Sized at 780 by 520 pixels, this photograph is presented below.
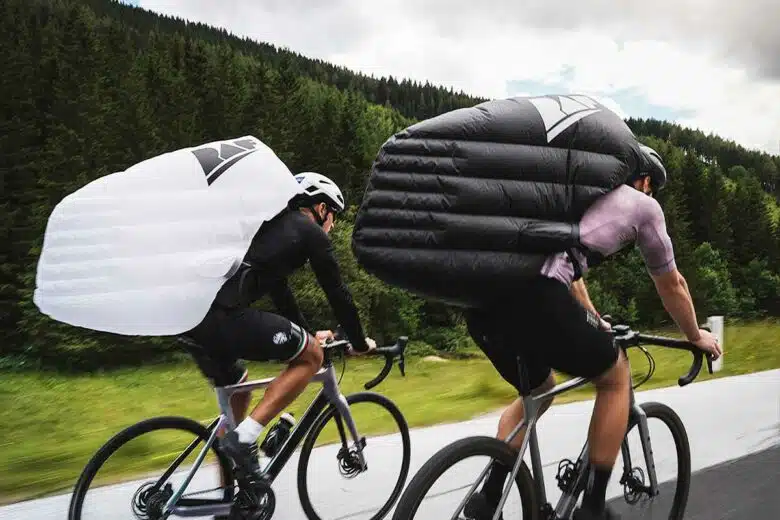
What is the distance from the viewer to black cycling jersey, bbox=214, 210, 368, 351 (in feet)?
7.28

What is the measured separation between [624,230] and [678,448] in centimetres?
100

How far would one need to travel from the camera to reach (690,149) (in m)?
12.1

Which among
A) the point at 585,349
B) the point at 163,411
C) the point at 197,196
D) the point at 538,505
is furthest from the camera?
the point at 163,411

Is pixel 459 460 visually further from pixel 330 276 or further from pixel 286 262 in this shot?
pixel 286 262

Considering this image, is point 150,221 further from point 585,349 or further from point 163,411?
point 163,411

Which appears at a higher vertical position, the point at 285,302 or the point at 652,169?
the point at 652,169

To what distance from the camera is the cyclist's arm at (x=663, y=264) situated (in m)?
1.72

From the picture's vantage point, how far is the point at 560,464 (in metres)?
2.01

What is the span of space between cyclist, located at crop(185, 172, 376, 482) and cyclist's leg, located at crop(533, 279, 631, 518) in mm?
779

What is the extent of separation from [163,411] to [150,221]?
2595 millimetres

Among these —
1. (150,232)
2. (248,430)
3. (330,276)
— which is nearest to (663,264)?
(330,276)

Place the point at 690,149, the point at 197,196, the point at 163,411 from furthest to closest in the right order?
the point at 690,149, the point at 163,411, the point at 197,196

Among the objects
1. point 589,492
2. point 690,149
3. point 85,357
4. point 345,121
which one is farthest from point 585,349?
point 690,149

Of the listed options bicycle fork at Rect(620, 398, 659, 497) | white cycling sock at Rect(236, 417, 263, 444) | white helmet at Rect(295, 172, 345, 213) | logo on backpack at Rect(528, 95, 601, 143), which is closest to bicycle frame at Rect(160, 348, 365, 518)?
white cycling sock at Rect(236, 417, 263, 444)
